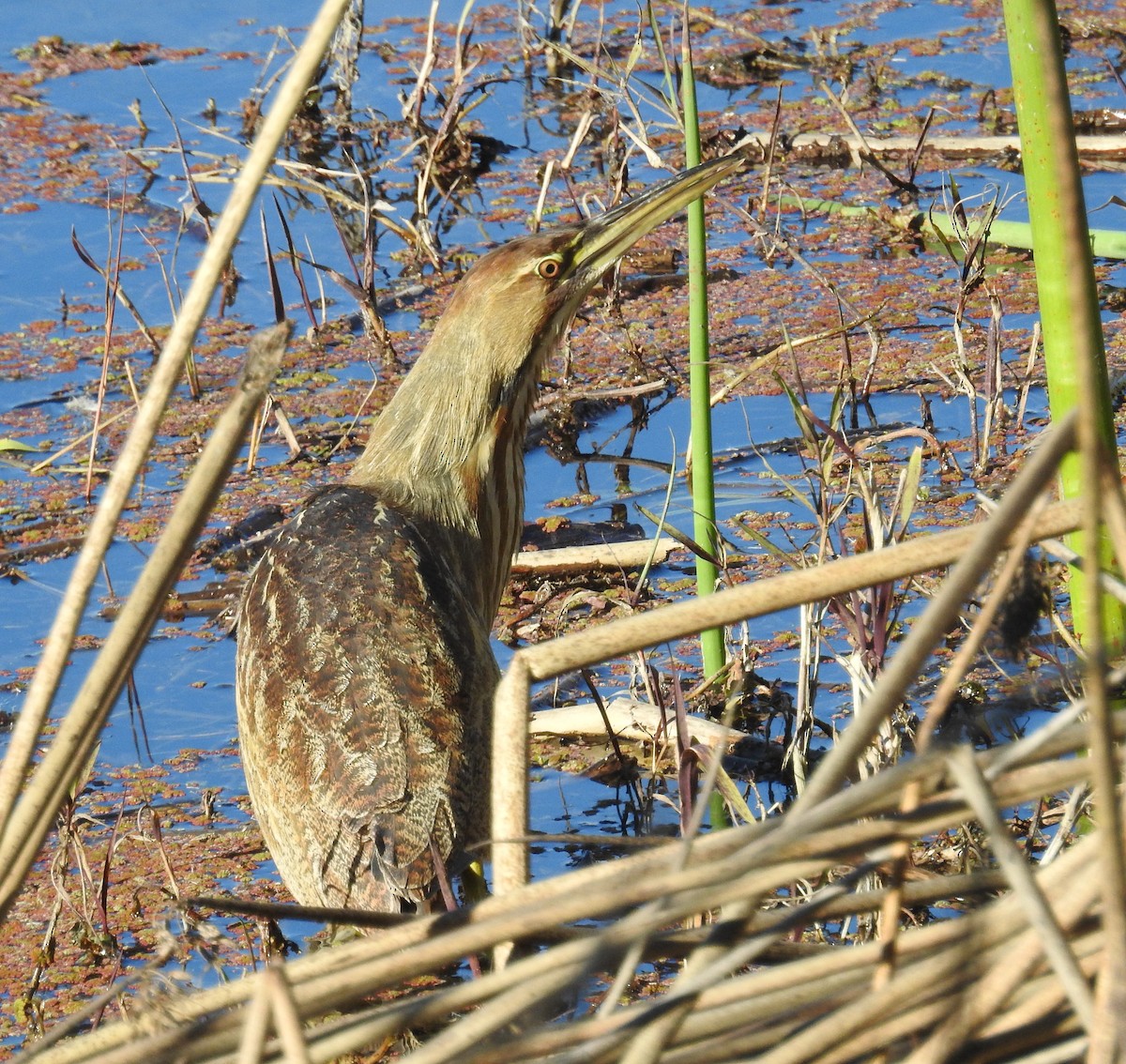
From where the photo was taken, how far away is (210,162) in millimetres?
5852

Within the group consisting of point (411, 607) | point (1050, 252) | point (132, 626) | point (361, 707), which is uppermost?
point (1050, 252)

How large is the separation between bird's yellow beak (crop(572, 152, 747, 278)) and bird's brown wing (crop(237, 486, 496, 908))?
72 cm

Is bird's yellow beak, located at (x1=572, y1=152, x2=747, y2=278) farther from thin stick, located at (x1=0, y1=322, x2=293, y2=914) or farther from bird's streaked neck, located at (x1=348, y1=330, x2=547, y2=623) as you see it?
thin stick, located at (x1=0, y1=322, x2=293, y2=914)

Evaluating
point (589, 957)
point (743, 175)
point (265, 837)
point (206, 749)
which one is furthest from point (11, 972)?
point (743, 175)

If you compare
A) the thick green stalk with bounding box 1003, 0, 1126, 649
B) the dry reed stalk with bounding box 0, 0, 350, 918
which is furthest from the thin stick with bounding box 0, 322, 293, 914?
the thick green stalk with bounding box 1003, 0, 1126, 649

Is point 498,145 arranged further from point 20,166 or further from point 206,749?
point 206,749

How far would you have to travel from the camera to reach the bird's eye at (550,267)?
310 cm

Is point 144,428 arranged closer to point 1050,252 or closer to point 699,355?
point 1050,252

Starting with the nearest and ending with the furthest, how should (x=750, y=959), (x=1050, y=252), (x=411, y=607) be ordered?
(x=750, y=959)
(x=1050, y=252)
(x=411, y=607)

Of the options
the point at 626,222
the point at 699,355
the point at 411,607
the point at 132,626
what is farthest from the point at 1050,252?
the point at 132,626

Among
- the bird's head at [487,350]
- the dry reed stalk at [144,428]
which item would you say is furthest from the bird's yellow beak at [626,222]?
the dry reed stalk at [144,428]

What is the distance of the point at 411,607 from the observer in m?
2.49

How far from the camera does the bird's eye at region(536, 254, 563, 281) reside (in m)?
3.10

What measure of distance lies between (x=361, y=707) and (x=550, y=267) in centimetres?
110
